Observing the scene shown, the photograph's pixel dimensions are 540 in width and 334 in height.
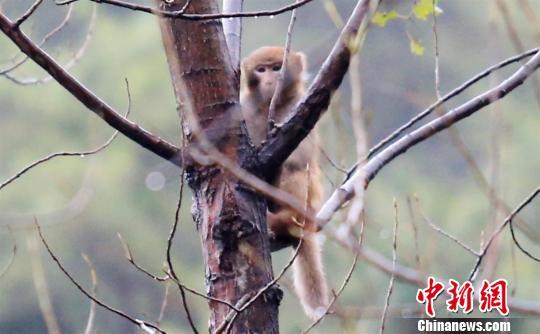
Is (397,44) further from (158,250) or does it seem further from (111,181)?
(111,181)

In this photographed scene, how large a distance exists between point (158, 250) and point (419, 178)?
2.90 m

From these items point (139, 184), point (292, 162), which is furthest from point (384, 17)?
point (139, 184)

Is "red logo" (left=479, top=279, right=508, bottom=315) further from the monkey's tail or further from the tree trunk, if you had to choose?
the monkey's tail

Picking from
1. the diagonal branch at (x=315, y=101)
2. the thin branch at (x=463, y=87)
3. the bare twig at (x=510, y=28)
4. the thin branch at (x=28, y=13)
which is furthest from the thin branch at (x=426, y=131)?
the thin branch at (x=28, y=13)

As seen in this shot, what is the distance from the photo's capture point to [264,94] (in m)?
3.96

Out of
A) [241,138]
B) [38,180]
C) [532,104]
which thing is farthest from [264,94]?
[38,180]

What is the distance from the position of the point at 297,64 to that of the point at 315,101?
1.83 m

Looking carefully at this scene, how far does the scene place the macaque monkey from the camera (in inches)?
128

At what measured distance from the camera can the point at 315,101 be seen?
2174 millimetres

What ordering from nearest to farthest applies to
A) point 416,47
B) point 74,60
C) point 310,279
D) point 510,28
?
point 510,28 < point 416,47 < point 74,60 < point 310,279

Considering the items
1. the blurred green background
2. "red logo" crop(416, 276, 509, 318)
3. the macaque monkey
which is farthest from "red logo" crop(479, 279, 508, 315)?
the blurred green background

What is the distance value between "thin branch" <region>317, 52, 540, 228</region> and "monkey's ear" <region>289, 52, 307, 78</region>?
1.45 meters

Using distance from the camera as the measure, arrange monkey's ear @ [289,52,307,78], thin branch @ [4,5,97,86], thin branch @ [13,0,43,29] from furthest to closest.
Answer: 1. monkey's ear @ [289,52,307,78]
2. thin branch @ [4,5,97,86]
3. thin branch @ [13,0,43,29]

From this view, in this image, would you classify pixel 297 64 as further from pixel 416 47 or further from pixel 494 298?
pixel 494 298
